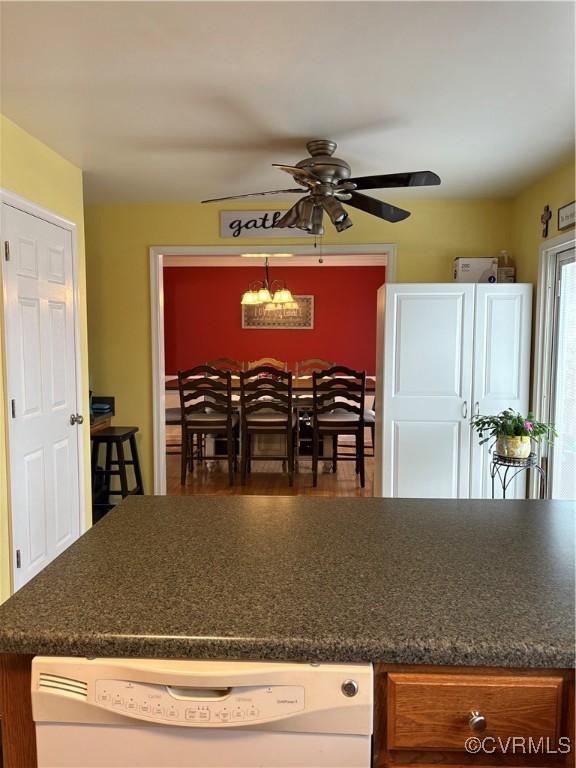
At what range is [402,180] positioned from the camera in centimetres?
228

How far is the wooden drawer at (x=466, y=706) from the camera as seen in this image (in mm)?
857

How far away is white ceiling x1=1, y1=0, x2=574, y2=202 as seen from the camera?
160cm

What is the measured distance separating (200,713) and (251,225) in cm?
352

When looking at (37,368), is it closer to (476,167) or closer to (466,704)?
(466,704)

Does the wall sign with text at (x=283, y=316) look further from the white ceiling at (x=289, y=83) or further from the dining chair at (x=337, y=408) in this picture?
the white ceiling at (x=289, y=83)

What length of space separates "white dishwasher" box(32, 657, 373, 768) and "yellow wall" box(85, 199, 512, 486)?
3.26 m

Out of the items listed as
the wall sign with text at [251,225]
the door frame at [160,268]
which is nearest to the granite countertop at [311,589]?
the door frame at [160,268]

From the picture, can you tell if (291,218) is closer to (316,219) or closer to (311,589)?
(316,219)

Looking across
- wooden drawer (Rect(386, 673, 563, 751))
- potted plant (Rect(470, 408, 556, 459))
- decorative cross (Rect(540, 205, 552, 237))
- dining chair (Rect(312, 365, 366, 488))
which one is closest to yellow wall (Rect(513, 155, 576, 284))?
decorative cross (Rect(540, 205, 552, 237))

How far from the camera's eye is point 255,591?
3.29 feet

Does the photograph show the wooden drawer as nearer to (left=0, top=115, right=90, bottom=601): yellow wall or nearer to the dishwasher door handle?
the dishwasher door handle

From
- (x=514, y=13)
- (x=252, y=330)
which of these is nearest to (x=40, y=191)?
(x=514, y=13)

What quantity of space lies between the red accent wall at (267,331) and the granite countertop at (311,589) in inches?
229

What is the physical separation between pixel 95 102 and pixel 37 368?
1.33m
